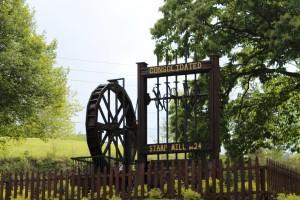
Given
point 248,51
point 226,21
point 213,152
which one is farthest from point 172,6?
point 213,152

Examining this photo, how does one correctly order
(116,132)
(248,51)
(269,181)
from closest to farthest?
(269,181) → (116,132) → (248,51)

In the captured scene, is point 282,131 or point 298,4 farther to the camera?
point 282,131

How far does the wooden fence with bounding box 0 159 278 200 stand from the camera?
1428cm

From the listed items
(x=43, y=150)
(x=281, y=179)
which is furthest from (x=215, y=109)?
(x=43, y=150)

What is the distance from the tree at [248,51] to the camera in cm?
2120

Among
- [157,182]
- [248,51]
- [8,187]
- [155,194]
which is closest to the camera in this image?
[155,194]

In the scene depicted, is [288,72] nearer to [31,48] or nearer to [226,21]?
[226,21]

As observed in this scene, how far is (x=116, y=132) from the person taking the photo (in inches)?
910

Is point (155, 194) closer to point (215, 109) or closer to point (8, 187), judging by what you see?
point (215, 109)

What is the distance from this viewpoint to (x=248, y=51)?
26922 mm

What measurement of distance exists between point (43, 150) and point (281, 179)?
97.2 feet

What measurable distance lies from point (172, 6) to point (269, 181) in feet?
39.4

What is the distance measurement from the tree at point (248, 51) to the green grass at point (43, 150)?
15622mm

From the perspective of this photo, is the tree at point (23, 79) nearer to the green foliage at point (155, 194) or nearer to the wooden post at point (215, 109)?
the wooden post at point (215, 109)
